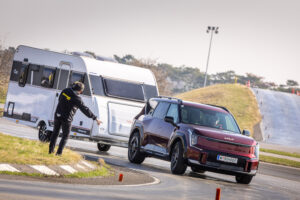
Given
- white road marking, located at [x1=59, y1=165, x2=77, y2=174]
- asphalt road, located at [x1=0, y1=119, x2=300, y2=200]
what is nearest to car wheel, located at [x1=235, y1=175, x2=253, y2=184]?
asphalt road, located at [x1=0, y1=119, x2=300, y2=200]

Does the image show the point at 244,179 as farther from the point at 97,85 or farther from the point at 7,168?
the point at 7,168

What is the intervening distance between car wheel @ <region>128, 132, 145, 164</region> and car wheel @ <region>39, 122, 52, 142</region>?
3.16 metres

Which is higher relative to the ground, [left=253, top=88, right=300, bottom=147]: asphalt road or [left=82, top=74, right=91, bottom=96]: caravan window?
[left=253, top=88, right=300, bottom=147]: asphalt road

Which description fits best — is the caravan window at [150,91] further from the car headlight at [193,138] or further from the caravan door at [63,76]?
the car headlight at [193,138]

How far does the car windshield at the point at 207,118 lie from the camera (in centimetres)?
1814

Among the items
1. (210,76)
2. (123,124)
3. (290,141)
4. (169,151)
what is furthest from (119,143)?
(210,76)

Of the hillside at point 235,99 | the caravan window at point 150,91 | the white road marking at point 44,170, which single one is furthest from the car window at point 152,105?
the hillside at point 235,99

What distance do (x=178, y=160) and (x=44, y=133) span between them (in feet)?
21.4

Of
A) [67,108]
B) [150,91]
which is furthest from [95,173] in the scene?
[150,91]

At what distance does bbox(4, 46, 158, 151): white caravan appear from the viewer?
21.4m

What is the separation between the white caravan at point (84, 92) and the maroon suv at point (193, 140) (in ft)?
4.83

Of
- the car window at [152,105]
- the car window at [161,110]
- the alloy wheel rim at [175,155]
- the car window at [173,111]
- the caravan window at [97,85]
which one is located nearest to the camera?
the alloy wheel rim at [175,155]

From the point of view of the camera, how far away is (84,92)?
21.6 metres

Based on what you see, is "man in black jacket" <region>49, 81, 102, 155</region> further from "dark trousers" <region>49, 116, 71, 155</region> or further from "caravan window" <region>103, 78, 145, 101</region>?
"caravan window" <region>103, 78, 145, 101</region>
